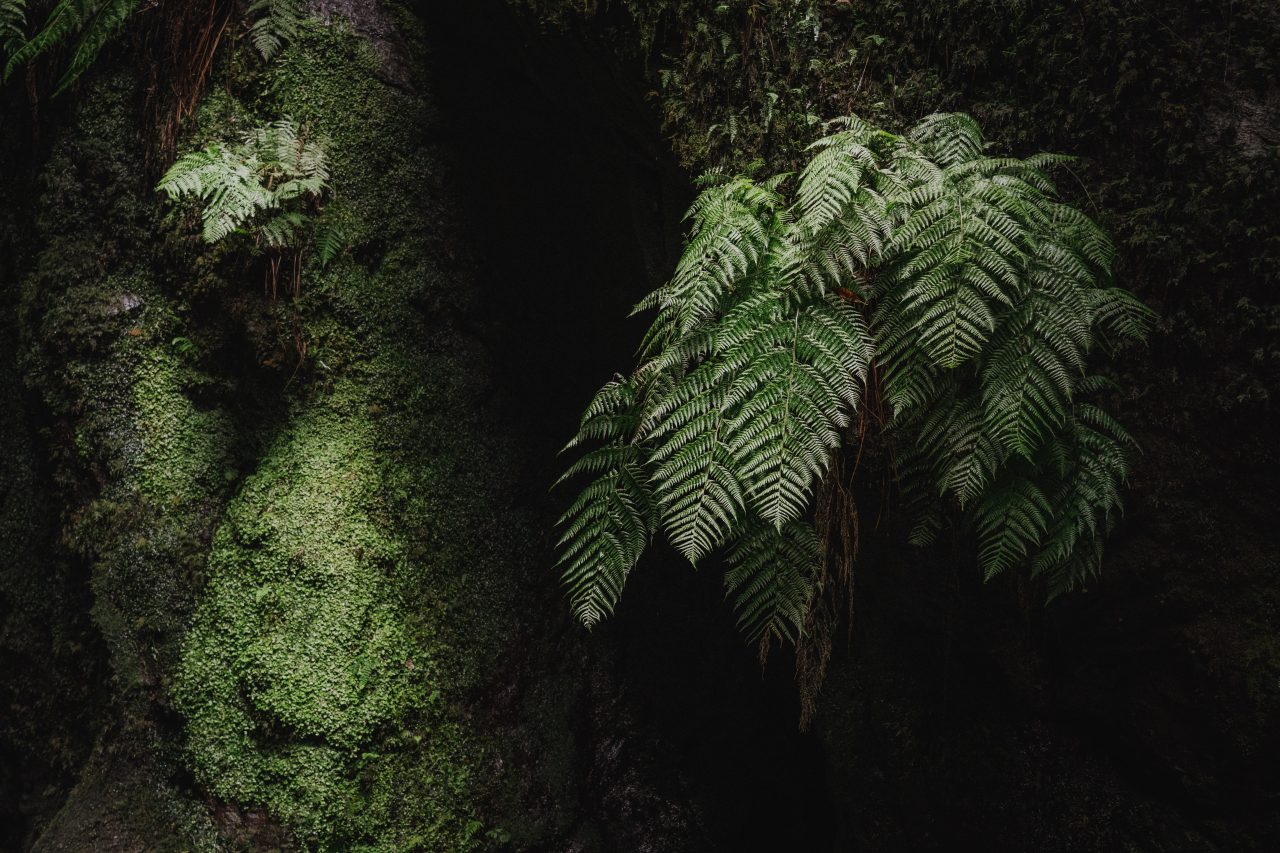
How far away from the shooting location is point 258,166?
2906mm

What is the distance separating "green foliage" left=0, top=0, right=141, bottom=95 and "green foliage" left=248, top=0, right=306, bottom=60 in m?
0.48

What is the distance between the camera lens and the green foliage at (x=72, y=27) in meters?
2.89

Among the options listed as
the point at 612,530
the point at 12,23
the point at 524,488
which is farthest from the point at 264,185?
the point at 612,530

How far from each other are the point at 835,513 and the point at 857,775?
4.49 feet

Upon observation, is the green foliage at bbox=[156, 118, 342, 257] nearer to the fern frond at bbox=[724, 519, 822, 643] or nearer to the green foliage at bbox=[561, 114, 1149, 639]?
the green foliage at bbox=[561, 114, 1149, 639]

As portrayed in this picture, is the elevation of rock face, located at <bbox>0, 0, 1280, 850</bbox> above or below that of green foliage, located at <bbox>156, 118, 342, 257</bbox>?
below

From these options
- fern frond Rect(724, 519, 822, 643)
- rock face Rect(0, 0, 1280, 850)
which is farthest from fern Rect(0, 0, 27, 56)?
fern frond Rect(724, 519, 822, 643)

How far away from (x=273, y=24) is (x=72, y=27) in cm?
78

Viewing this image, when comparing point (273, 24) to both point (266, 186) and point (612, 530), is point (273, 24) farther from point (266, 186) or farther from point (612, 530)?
point (612, 530)

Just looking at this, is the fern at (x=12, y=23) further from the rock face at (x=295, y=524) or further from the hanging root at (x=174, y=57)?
the hanging root at (x=174, y=57)

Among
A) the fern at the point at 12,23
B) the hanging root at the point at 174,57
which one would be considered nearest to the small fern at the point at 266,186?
the hanging root at the point at 174,57

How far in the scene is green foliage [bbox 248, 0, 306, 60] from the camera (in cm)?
301

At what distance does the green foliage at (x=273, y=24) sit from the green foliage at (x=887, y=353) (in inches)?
82.3

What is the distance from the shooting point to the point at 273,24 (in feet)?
9.99
